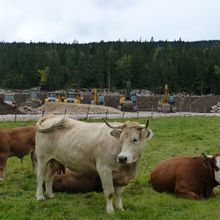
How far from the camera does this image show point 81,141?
1036 centimetres

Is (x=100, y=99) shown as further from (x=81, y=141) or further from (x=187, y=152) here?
(x=81, y=141)

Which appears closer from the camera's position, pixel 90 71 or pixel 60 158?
pixel 60 158

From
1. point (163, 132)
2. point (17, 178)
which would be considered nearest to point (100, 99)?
point (163, 132)

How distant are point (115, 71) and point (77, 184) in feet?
459

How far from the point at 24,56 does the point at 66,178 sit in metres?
157

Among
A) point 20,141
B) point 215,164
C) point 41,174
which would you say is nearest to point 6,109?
point 20,141

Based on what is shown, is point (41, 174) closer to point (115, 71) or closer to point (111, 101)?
point (111, 101)

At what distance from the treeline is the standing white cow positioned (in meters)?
117

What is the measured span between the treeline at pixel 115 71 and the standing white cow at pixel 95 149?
116727mm

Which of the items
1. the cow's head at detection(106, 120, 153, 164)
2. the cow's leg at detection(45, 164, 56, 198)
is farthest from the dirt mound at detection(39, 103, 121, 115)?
the cow's head at detection(106, 120, 153, 164)

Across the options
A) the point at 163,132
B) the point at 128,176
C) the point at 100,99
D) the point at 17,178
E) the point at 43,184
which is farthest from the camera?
the point at 100,99

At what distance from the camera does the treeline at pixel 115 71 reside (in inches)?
5089

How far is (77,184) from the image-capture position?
11.9 meters

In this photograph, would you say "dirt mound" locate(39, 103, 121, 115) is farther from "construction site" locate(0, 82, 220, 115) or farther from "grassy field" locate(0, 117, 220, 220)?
"grassy field" locate(0, 117, 220, 220)
